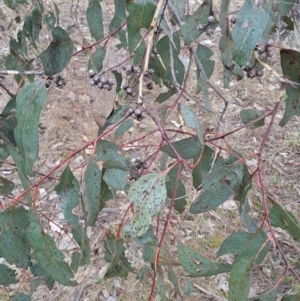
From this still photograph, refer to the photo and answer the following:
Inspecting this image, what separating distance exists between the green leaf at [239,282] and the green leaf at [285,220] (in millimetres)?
88

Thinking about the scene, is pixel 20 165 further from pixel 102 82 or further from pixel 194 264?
pixel 194 264

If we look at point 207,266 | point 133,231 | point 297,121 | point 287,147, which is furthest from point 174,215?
point 133,231

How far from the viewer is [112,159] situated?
704 mm

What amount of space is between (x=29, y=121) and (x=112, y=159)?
14cm

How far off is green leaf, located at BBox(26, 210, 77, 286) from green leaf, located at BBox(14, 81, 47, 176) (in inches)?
3.2

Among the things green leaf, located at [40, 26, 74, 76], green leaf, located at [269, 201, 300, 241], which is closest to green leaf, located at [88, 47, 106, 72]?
green leaf, located at [40, 26, 74, 76]

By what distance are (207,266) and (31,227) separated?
27 centimetres

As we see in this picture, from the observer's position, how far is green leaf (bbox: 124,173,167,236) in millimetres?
557

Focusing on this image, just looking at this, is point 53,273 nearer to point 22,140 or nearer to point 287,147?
point 22,140

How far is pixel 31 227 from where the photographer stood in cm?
68

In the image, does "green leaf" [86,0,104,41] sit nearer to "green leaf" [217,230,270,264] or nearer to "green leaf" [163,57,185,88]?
"green leaf" [163,57,185,88]

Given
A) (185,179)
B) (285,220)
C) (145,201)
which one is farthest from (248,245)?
(185,179)

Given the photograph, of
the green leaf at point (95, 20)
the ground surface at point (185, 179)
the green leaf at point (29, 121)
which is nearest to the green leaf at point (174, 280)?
the green leaf at point (29, 121)

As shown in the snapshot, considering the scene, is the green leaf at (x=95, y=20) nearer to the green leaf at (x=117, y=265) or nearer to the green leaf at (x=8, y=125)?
the green leaf at (x=8, y=125)
